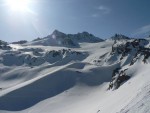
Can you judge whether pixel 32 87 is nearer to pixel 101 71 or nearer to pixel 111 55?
pixel 101 71

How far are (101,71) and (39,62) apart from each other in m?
Answer: 90.5

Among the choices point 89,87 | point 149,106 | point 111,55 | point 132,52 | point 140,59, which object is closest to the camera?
point 149,106

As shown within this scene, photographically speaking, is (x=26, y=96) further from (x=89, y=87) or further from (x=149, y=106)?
(x=149, y=106)

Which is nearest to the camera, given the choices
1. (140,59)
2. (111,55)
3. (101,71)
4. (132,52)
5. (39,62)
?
(140,59)

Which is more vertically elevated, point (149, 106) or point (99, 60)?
point (99, 60)

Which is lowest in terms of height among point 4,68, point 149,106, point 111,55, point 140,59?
point 149,106

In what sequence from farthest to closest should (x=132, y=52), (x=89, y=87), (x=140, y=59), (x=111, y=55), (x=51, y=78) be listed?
(x=111, y=55) < (x=132, y=52) < (x=51, y=78) < (x=89, y=87) < (x=140, y=59)

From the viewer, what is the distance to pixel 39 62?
199m

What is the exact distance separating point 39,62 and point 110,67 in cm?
8682

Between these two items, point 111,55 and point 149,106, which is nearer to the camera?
point 149,106

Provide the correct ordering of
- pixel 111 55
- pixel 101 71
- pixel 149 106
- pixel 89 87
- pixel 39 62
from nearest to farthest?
pixel 149 106 < pixel 89 87 < pixel 101 71 < pixel 111 55 < pixel 39 62

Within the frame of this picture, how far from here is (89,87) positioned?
96875 mm

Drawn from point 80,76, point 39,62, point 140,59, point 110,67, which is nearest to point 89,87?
point 80,76

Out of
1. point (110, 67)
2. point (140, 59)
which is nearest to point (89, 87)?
point (140, 59)
